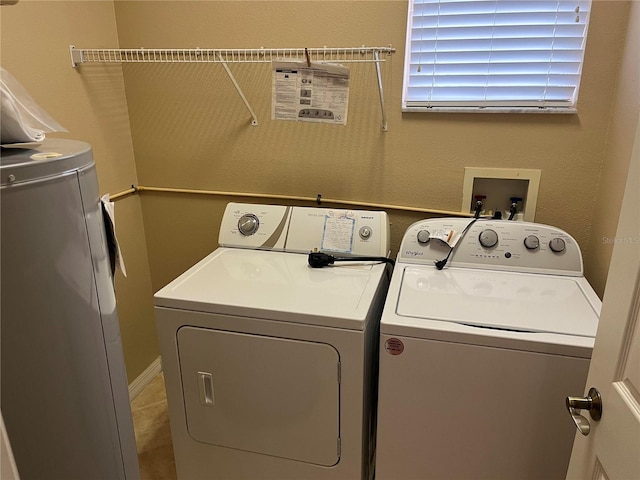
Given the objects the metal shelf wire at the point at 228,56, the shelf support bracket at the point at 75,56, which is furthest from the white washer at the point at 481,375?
the shelf support bracket at the point at 75,56

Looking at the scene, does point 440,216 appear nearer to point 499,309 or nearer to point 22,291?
point 499,309

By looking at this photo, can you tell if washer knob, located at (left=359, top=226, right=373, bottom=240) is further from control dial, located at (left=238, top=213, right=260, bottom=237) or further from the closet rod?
control dial, located at (left=238, top=213, right=260, bottom=237)

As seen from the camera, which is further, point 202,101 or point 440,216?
point 202,101

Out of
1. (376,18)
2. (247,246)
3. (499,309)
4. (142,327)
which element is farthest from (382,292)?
(142,327)

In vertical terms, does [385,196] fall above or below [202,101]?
below

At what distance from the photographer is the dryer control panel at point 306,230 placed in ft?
6.10

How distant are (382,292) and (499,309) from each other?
1.45 feet

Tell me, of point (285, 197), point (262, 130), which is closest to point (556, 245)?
point (285, 197)

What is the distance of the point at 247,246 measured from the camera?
1982 mm

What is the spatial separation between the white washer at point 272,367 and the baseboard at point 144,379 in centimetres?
79

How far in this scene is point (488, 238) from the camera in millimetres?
1742

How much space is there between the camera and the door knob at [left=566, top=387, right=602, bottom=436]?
3.00 feet

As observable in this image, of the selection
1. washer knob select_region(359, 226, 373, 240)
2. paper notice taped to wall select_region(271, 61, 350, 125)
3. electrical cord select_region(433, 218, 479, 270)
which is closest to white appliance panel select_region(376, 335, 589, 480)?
electrical cord select_region(433, 218, 479, 270)

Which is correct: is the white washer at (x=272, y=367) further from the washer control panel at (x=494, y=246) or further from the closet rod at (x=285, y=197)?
the closet rod at (x=285, y=197)
